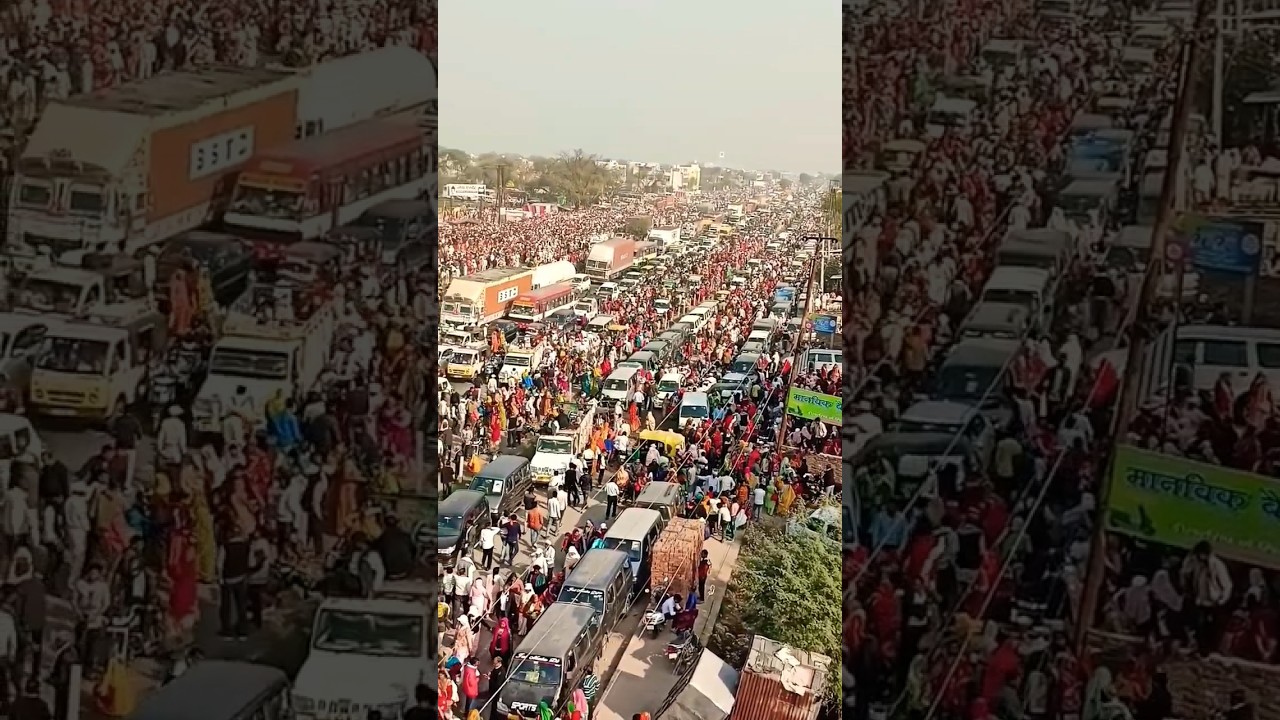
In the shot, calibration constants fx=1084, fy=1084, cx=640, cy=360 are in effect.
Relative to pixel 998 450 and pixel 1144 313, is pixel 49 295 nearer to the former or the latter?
pixel 998 450

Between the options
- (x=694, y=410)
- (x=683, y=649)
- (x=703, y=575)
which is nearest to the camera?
(x=683, y=649)

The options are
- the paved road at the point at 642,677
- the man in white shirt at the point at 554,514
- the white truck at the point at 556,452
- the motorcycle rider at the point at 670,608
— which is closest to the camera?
the paved road at the point at 642,677

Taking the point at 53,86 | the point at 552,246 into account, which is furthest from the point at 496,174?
the point at 53,86

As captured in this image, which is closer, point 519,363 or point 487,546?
point 487,546

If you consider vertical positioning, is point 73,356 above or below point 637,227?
below

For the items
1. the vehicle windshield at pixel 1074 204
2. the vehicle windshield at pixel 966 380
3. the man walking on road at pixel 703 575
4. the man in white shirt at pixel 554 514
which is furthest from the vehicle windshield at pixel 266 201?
the man in white shirt at pixel 554 514

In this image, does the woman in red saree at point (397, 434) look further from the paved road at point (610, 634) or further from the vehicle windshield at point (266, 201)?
the paved road at point (610, 634)

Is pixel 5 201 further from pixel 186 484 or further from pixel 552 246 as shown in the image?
pixel 552 246

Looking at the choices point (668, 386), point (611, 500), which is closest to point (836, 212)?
point (668, 386)
